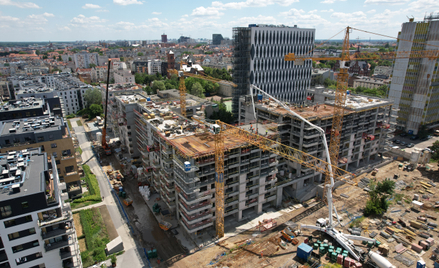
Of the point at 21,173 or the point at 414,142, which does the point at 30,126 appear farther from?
the point at 414,142

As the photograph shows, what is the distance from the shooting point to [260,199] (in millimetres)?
69688

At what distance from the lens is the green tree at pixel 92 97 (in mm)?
153500

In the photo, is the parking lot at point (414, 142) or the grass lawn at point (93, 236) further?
the parking lot at point (414, 142)

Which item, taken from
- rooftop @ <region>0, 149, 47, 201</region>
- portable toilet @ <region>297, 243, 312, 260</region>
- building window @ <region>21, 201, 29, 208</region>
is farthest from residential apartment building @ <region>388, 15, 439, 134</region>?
building window @ <region>21, 201, 29, 208</region>

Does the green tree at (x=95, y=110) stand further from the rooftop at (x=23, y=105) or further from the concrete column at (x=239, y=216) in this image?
the concrete column at (x=239, y=216)

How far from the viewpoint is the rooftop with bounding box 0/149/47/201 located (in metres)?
41.6

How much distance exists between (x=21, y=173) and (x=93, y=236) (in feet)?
76.7

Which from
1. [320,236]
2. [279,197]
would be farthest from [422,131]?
[320,236]

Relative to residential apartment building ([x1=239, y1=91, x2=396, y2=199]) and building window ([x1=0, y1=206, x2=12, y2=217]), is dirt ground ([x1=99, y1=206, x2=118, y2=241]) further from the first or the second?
residential apartment building ([x1=239, y1=91, x2=396, y2=199])

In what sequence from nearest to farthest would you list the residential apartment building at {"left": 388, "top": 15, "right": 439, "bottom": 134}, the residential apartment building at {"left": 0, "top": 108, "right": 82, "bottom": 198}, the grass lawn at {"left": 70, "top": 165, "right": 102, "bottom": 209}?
1. the residential apartment building at {"left": 0, "top": 108, "right": 82, "bottom": 198}
2. the grass lawn at {"left": 70, "top": 165, "right": 102, "bottom": 209}
3. the residential apartment building at {"left": 388, "top": 15, "right": 439, "bottom": 134}

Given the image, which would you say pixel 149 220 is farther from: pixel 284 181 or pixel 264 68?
pixel 264 68

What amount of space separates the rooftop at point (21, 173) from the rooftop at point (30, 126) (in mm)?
13684

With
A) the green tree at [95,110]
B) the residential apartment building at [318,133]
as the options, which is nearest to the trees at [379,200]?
the residential apartment building at [318,133]

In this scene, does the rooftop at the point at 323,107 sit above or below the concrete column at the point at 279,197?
above
